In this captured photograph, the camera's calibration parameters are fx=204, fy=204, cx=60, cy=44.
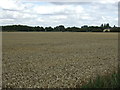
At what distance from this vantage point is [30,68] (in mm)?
13438

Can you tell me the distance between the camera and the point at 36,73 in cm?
1198

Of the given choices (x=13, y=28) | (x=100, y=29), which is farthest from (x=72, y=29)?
(x=13, y=28)

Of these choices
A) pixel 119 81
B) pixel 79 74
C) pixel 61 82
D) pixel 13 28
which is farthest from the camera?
pixel 13 28

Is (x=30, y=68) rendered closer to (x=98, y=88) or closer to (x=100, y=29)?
(x=98, y=88)

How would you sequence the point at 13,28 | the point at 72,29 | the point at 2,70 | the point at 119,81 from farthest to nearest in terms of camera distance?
the point at 72,29 → the point at 13,28 → the point at 2,70 → the point at 119,81

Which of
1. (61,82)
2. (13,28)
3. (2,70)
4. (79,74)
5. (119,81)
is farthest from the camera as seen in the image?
(13,28)

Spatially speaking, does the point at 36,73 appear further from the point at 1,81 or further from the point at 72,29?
the point at 72,29

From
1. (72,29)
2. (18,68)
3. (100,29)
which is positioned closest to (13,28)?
(72,29)

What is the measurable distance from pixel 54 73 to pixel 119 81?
17.7ft

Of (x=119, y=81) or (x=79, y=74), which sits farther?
(x=79, y=74)

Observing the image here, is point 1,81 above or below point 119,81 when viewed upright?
below

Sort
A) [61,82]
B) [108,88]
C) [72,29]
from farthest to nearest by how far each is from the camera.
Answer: [72,29] → [61,82] → [108,88]

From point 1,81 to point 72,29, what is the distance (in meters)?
154

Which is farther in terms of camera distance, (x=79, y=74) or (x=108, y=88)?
(x=79, y=74)
